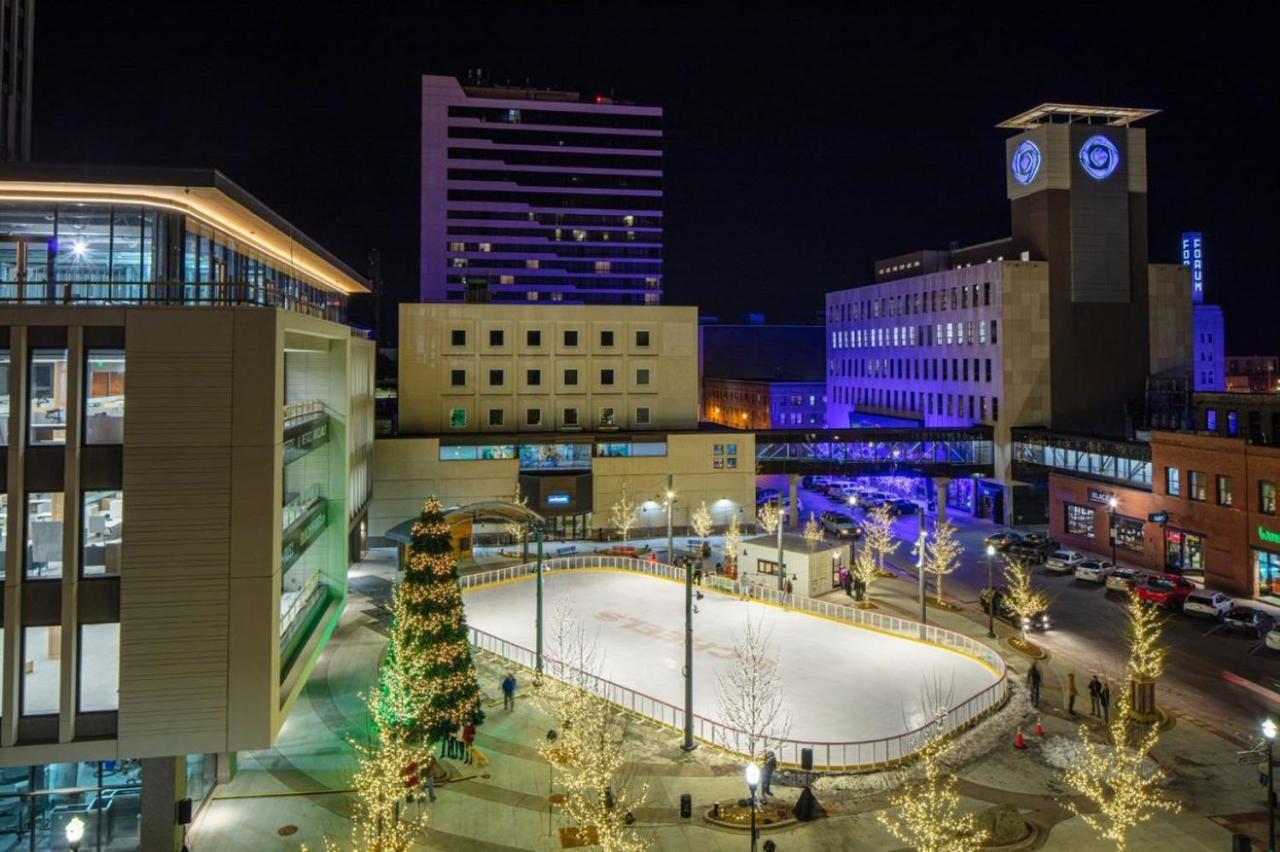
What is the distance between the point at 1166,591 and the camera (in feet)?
129

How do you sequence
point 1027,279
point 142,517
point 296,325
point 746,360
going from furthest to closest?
point 746,360, point 1027,279, point 296,325, point 142,517

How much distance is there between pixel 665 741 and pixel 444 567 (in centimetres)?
852

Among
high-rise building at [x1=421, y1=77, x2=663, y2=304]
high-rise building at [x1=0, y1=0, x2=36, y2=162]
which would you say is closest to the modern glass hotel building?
high-rise building at [x1=0, y1=0, x2=36, y2=162]

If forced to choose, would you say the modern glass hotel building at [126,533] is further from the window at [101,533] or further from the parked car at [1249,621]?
the parked car at [1249,621]

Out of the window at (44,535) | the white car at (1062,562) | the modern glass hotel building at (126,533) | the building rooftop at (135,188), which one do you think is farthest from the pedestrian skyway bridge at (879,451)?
the window at (44,535)

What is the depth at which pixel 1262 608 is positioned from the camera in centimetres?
3878

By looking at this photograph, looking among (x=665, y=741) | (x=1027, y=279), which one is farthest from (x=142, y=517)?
(x=1027, y=279)

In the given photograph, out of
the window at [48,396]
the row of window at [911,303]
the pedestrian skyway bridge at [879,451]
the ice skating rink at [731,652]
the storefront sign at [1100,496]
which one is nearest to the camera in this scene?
the window at [48,396]

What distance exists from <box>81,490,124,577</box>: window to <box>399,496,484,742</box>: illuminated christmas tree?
26.1 feet

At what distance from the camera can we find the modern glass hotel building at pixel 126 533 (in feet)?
57.2

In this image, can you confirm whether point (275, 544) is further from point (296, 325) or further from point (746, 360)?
point (746, 360)

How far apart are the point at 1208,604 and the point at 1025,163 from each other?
43721mm

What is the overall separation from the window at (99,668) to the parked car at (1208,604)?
4167cm

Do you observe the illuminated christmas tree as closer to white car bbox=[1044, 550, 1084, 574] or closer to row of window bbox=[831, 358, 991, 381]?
white car bbox=[1044, 550, 1084, 574]
